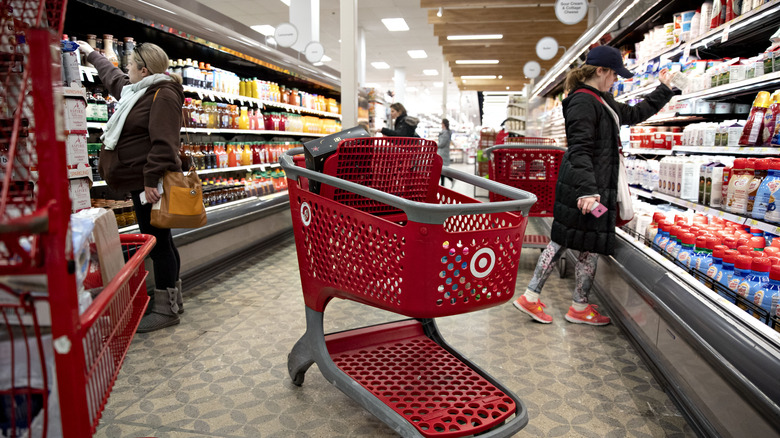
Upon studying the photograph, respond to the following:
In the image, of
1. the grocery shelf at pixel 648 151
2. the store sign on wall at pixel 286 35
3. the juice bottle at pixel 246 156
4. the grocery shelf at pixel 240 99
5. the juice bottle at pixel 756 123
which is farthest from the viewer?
the store sign on wall at pixel 286 35

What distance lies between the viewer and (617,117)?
2.94 meters

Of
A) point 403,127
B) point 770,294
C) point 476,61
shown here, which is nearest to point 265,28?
point 476,61

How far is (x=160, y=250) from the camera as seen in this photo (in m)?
3.05

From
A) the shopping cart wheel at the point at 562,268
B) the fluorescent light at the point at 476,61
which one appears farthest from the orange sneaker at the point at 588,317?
the fluorescent light at the point at 476,61

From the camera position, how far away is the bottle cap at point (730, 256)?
2210mm

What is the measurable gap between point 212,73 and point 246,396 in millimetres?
3391

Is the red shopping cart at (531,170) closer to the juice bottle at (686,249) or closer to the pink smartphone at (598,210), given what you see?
the pink smartphone at (598,210)

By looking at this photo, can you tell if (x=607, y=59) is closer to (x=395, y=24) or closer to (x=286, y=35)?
(x=286, y=35)

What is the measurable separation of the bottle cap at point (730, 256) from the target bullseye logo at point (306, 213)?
1.79 m

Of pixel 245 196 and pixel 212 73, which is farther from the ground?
pixel 212 73

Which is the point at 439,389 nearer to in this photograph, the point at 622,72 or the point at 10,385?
the point at 10,385

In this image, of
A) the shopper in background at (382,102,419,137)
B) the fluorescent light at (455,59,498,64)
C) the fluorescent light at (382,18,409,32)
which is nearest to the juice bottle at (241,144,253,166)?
the shopper in background at (382,102,419,137)

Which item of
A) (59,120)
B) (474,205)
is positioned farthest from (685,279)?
(59,120)

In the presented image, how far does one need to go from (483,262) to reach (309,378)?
1188 millimetres
